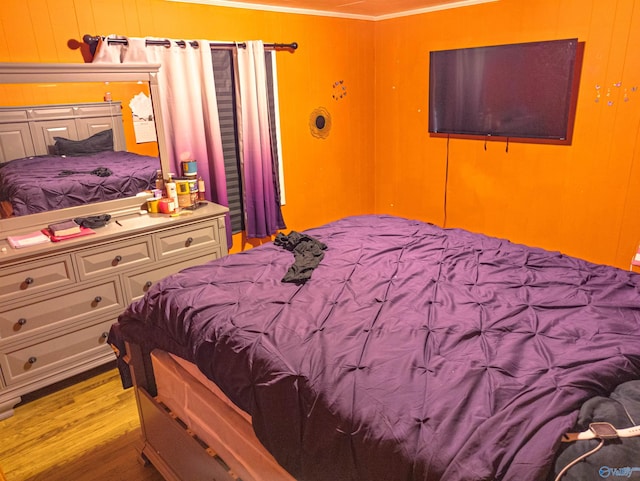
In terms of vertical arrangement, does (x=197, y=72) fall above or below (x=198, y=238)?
above

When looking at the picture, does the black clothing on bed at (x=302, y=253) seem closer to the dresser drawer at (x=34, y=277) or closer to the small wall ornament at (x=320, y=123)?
the dresser drawer at (x=34, y=277)

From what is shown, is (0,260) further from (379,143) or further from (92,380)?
(379,143)

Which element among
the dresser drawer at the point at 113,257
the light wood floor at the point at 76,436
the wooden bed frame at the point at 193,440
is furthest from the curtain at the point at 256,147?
the wooden bed frame at the point at 193,440

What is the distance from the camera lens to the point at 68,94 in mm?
2660

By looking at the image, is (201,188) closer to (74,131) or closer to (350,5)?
(74,131)

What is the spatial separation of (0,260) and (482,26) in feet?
11.7

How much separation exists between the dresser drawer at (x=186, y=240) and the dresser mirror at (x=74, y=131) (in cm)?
36

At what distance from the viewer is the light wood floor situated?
212 cm

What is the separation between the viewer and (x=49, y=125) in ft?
8.62

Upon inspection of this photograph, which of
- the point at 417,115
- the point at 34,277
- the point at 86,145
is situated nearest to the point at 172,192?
the point at 86,145

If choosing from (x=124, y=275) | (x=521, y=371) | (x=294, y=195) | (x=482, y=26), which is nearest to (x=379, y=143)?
(x=294, y=195)

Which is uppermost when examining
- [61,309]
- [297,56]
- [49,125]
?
[297,56]

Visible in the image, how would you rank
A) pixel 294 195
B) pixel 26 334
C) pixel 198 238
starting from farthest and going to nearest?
pixel 294 195
pixel 198 238
pixel 26 334

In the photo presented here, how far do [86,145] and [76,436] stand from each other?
1.62 meters
